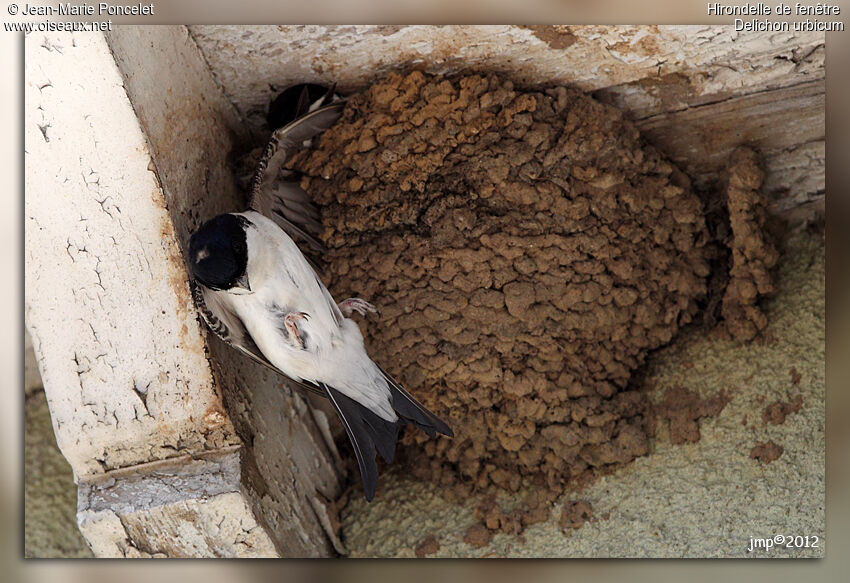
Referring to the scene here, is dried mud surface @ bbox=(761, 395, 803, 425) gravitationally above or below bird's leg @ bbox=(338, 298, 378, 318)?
below

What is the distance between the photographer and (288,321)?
2.15 metres

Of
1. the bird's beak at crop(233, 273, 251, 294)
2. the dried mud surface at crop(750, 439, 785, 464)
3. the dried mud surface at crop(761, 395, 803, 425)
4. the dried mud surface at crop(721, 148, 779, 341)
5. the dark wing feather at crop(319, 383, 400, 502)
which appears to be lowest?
the dark wing feather at crop(319, 383, 400, 502)

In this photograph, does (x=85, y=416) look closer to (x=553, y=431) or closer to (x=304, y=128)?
(x=304, y=128)

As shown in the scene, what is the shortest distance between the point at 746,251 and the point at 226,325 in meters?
1.36

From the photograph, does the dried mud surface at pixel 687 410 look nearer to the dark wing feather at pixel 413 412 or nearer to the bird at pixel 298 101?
the dark wing feather at pixel 413 412

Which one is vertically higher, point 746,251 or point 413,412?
point 746,251

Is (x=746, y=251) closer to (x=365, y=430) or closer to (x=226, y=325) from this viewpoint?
(x=365, y=430)

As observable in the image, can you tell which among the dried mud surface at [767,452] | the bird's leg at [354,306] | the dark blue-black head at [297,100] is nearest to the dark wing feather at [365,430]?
the bird's leg at [354,306]

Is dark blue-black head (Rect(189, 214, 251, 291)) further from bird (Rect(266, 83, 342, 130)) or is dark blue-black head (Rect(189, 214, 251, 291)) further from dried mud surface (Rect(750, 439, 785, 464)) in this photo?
dried mud surface (Rect(750, 439, 785, 464))

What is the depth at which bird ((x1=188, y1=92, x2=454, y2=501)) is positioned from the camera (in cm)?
205

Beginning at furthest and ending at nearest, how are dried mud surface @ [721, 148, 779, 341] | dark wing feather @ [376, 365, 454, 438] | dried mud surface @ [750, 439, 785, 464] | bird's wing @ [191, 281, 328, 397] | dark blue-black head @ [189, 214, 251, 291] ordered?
1. dried mud surface @ [721, 148, 779, 341]
2. dried mud surface @ [750, 439, 785, 464]
3. dark wing feather @ [376, 365, 454, 438]
4. bird's wing @ [191, 281, 328, 397]
5. dark blue-black head @ [189, 214, 251, 291]

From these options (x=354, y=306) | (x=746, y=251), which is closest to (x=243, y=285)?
(x=354, y=306)

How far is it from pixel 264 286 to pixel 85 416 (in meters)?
0.50

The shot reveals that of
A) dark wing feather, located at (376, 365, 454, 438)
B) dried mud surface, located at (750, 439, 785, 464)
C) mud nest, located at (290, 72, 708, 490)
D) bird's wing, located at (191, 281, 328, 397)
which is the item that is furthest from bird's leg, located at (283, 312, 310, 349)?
dried mud surface, located at (750, 439, 785, 464)
